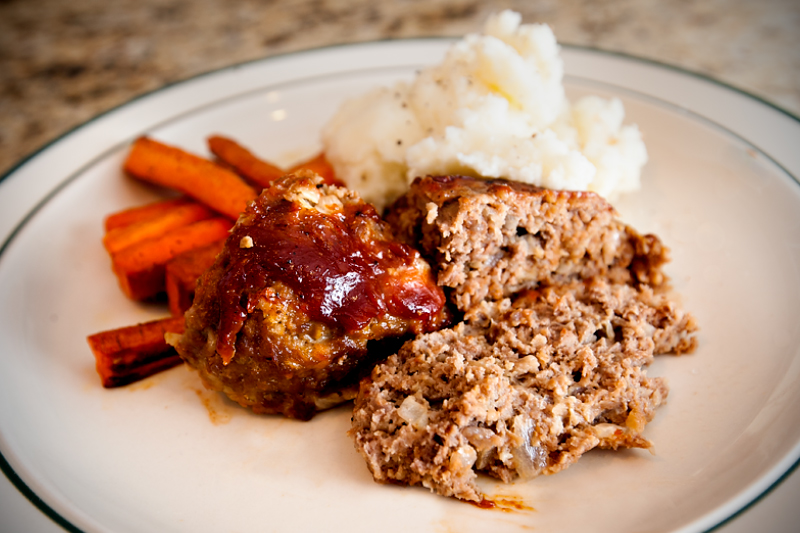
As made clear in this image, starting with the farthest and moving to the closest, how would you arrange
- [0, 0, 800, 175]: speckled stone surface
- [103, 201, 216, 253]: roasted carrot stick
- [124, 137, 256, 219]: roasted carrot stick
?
[0, 0, 800, 175]: speckled stone surface → [124, 137, 256, 219]: roasted carrot stick → [103, 201, 216, 253]: roasted carrot stick

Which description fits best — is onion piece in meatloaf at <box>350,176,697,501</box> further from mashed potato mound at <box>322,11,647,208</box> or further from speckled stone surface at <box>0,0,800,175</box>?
speckled stone surface at <box>0,0,800,175</box>

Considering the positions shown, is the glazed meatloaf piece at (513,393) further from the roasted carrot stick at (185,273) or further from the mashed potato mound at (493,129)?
the roasted carrot stick at (185,273)

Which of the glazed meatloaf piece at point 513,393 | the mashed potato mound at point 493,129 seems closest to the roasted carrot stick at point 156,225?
the mashed potato mound at point 493,129

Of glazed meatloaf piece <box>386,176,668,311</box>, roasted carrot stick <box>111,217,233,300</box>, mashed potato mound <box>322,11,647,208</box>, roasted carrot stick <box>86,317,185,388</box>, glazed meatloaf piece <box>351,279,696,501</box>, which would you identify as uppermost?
mashed potato mound <box>322,11,647,208</box>

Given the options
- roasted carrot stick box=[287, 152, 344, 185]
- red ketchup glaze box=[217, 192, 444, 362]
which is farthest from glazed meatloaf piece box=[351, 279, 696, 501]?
roasted carrot stick box=[287, 152, 344, 185]

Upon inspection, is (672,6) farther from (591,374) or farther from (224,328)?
(224,328)

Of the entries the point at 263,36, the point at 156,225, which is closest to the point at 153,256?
the point at 156,225

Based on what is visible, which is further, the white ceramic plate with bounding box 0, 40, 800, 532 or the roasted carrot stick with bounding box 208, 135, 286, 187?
the roasted carrot stick with bounding box 208, 135, 286, 187
